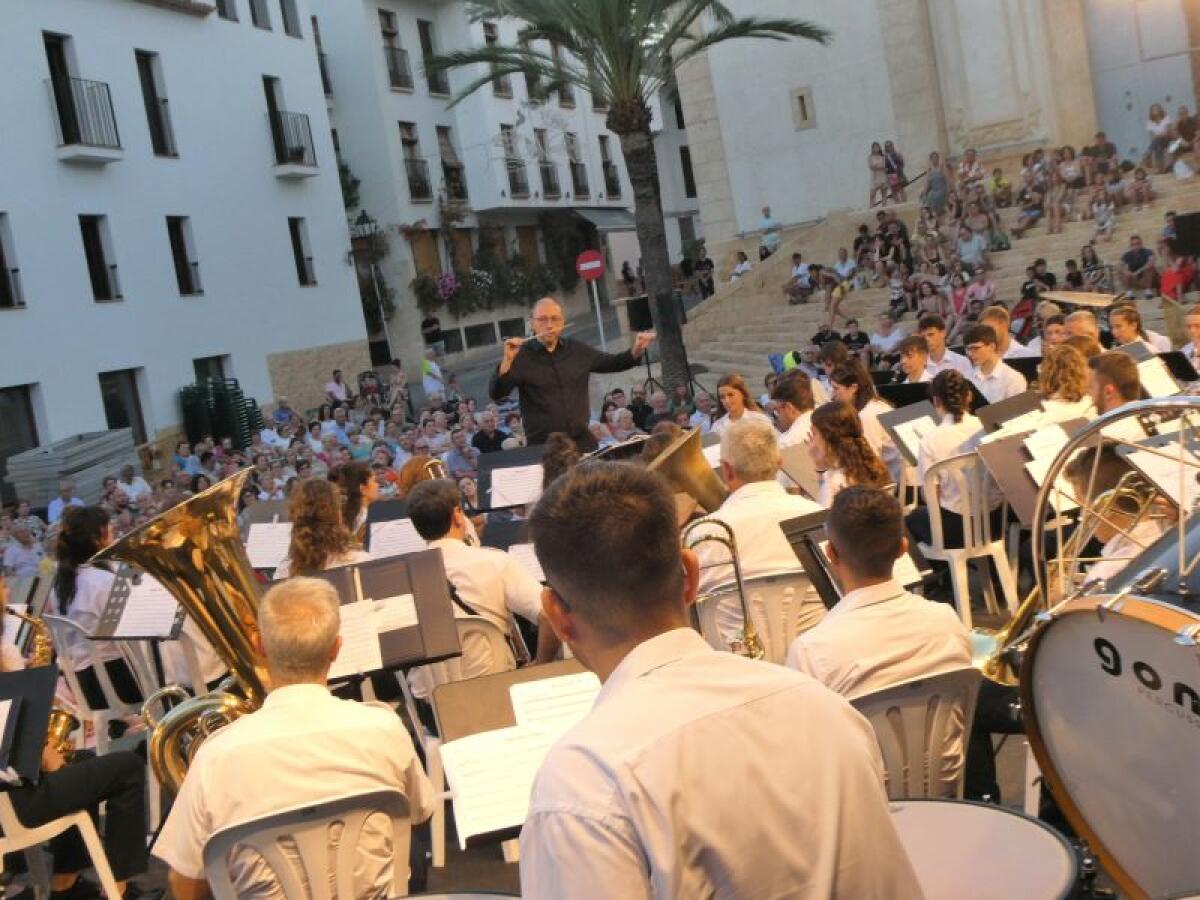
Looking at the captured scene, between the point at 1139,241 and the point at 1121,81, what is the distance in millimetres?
8082

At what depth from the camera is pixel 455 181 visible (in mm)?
37875

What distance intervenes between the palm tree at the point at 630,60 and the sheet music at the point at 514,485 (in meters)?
12.4

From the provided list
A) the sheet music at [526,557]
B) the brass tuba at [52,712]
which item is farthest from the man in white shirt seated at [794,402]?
the brass tuba at [52,712]

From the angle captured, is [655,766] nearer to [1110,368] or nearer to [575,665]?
[575,665]

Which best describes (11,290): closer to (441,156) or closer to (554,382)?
(441,156)

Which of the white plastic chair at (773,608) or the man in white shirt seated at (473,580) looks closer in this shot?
the white plastic chair at (773,608)

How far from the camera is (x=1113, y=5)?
2630 cm

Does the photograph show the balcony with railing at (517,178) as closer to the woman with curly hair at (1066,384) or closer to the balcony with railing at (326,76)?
the balcony with railing at (326,76)

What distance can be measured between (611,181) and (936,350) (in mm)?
35514

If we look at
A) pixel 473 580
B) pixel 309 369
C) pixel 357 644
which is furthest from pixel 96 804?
pixel 309 369

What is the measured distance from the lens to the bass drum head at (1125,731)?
9.87 ft

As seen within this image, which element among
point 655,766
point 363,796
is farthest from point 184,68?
point 655,766

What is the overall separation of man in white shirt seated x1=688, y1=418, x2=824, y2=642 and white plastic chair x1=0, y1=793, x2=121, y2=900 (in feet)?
7.84

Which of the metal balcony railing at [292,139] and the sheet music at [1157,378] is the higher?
the metal balcony railing at [292,139]
